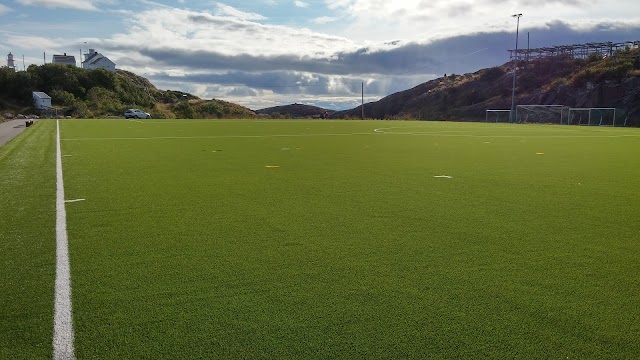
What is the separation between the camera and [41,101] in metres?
69.1

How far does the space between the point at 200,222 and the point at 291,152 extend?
8.50 metres

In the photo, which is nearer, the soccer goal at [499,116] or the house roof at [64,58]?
the soccer goal at [499,116]

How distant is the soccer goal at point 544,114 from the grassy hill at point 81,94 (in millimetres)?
35577

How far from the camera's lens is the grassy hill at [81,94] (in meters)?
71.2

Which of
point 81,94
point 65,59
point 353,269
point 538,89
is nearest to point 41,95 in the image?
point 81,94

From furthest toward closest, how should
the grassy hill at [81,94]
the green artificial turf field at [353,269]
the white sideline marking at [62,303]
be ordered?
the grassy hill at [81,94]
the green artificial turf field at [353,269]
the white sideline marking at [62,303]

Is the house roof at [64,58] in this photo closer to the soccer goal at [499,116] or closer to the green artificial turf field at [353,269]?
the soccer goal at [499,116]

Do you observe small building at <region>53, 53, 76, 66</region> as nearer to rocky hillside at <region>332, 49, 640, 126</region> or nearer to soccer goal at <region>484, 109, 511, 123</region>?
rocky hillside at <region>332, 49, 640, 126</region>

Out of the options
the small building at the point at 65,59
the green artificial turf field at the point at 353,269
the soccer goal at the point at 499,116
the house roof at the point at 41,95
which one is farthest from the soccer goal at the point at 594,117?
the small building at the point at 65,59

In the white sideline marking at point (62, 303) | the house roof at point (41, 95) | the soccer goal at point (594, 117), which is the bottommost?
the white sideline marking at point (62, 303)

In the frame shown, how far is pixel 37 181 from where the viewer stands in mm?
8344

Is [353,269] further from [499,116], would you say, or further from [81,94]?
[81,94]

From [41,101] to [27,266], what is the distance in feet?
243

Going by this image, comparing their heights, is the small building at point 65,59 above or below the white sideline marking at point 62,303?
above
